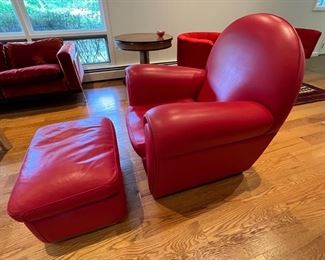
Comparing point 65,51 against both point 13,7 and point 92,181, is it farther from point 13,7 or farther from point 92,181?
point 92,181

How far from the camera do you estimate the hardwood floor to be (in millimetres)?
987

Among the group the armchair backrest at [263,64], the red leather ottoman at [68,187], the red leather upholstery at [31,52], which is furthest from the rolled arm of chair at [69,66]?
the armchair backrest at [263,64]

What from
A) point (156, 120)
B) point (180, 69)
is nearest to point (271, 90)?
point (156, 120)

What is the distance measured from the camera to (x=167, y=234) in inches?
41.5

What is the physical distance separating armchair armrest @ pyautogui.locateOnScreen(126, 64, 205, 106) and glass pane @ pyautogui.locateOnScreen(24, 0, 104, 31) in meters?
1.95

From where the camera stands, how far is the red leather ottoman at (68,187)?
2.71ft

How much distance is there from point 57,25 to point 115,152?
2.48 m

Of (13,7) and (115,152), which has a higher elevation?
(13,7)

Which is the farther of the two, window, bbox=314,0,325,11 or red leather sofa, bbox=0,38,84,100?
window, bbox=314,0,325,11

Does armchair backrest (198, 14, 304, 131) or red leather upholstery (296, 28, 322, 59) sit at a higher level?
armchair backrest (198, 14, 304, 131)

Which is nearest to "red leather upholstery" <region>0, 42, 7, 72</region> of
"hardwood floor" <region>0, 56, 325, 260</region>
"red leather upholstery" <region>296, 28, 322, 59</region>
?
"hardwood floor" <region>0, 56, 325, 260</region>

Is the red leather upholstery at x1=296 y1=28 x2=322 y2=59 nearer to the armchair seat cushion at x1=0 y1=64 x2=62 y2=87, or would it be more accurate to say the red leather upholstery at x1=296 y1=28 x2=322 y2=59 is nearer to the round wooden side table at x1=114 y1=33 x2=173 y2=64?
the round wooden side table at x1=114 y1=33 x2=173 y2=64

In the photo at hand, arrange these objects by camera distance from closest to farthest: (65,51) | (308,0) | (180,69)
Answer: (180,69) < (65,51) < (308,0)

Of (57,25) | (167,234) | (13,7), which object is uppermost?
(13,7)
